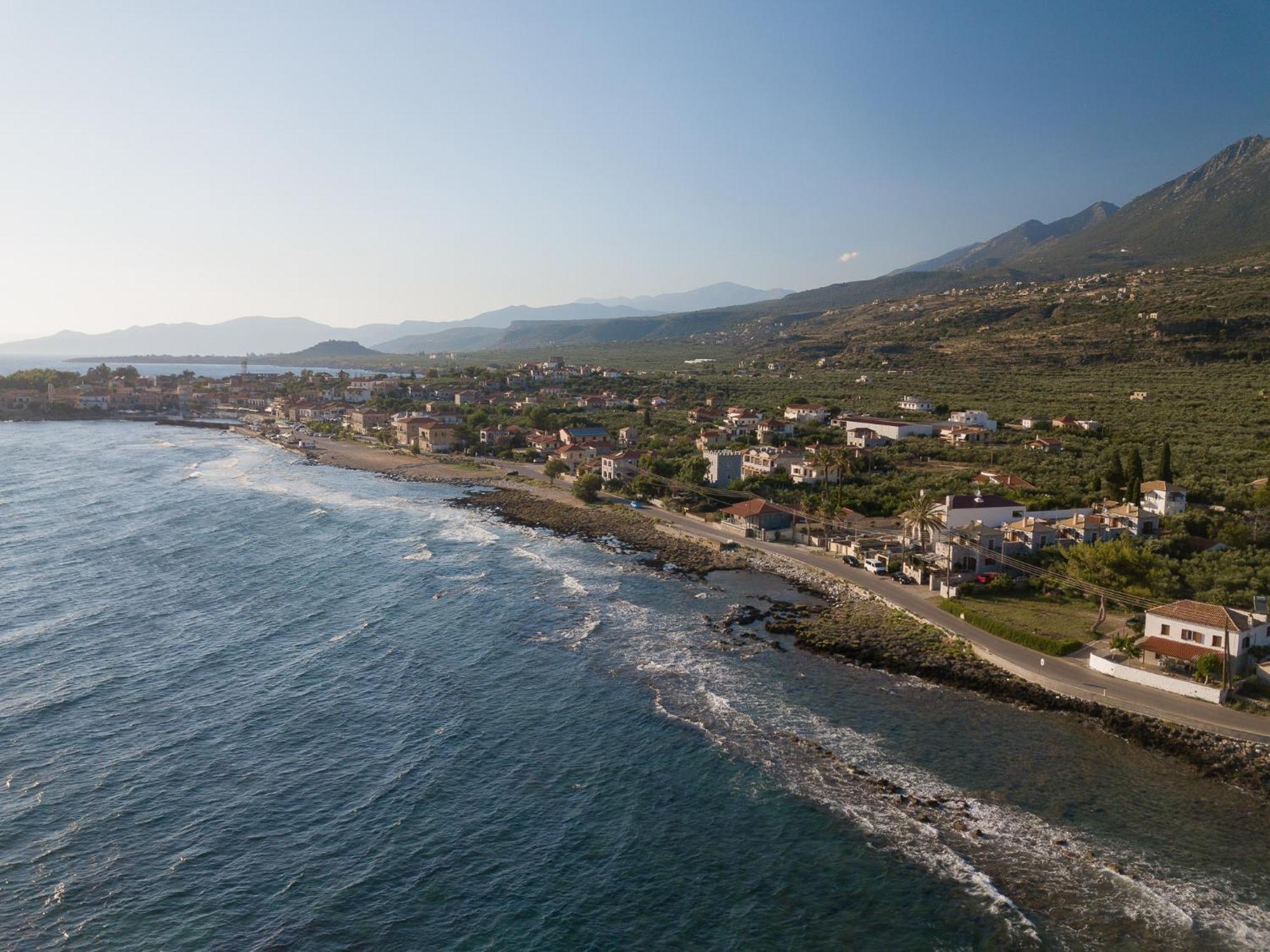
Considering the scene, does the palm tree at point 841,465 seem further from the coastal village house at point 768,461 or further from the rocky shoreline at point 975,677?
the rocky shoreline at point 975,677

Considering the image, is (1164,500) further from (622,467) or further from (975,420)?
(622,467)

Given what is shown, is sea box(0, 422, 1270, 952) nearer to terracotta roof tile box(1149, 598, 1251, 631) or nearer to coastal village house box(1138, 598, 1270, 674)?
coastal village house box(1138, 598, 1270, 674)

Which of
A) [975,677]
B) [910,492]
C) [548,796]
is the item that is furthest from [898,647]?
[910,492]

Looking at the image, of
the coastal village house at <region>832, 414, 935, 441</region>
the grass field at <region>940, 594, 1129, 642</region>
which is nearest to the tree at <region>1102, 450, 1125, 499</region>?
the grass field at <region>940, 594, 1129, 642</region>

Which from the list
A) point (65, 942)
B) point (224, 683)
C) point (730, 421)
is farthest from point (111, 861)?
point (730, 421)

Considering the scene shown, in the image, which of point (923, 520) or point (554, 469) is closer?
point (923, 520)

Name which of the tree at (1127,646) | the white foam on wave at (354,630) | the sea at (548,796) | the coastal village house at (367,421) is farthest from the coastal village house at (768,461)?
the coastal village house at (367,421)

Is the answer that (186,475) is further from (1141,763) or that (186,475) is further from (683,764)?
(1141,763)

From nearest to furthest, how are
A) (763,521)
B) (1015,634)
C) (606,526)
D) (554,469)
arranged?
(1015,634) → (763,521) → (606,526) → (554,469)
